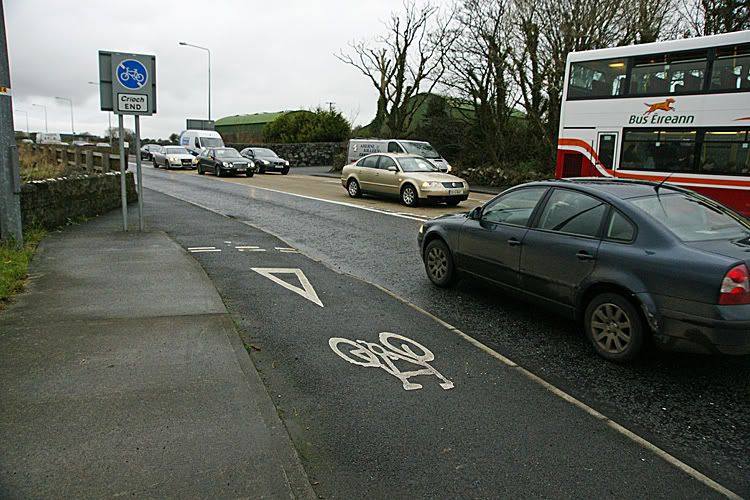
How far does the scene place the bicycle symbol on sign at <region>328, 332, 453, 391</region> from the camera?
458 centimetres

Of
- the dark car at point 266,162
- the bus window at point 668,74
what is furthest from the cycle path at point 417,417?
the dark car at point 266,162

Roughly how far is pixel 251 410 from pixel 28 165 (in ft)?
51.5

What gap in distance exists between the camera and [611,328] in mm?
4902

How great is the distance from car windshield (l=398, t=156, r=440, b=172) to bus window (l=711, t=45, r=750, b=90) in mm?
7510

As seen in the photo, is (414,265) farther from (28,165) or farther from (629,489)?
(28,165)

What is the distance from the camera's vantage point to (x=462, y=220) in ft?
22.9

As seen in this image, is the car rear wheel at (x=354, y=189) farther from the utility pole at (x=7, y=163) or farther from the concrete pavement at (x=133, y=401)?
the concrete pavement at (x=133, y=401)

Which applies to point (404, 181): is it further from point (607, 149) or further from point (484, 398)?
point (484, 398)

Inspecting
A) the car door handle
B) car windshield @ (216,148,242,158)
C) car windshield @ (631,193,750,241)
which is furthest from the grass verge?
car windshield @ (216,148,242,158)

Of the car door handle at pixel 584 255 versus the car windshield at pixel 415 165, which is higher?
the car windshield at pixel 415 165

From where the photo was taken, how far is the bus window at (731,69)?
12.1 m

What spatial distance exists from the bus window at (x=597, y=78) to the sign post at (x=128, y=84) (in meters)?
10.6

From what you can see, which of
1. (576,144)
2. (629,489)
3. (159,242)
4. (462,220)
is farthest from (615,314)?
(576,144)

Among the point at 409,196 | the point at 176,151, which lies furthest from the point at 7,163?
the point at 176,151
